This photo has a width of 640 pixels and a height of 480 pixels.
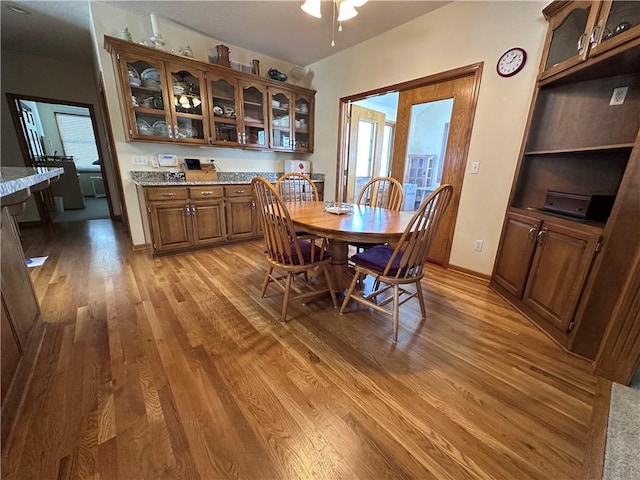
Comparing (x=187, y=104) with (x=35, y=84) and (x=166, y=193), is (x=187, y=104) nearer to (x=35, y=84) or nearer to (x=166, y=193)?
(x=166, y=193)

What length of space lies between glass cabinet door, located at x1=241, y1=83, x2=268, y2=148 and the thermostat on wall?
88 cm

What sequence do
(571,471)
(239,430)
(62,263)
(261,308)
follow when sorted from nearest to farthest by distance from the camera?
(571,471) → (239,430) → (261,308) → (62,263)

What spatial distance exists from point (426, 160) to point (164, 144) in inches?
125

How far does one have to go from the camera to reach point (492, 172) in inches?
92.6

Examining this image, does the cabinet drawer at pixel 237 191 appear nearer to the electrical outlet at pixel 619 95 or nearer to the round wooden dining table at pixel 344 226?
the round wooden dining table at pixel 344 226

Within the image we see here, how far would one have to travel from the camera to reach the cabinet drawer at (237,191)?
10.5 feet

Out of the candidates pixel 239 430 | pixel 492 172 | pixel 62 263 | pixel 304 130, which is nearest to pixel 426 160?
pixel 492 172

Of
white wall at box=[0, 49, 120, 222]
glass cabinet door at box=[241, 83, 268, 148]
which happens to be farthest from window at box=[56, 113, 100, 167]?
glass cabinet door at box=[241, 83, 268, 148]

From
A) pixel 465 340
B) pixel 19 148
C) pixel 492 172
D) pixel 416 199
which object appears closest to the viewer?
pixel 465 340

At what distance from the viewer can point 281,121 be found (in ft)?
12.4

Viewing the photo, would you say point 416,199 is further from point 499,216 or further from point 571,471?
point 571,471

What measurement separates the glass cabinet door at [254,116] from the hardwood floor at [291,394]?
237cm

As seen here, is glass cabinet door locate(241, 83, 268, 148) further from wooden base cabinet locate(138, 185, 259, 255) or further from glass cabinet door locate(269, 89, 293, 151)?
wooden base cabinet locate(138, 185, 259, 255)

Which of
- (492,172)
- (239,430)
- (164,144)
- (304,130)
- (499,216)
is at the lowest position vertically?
(239,430)
